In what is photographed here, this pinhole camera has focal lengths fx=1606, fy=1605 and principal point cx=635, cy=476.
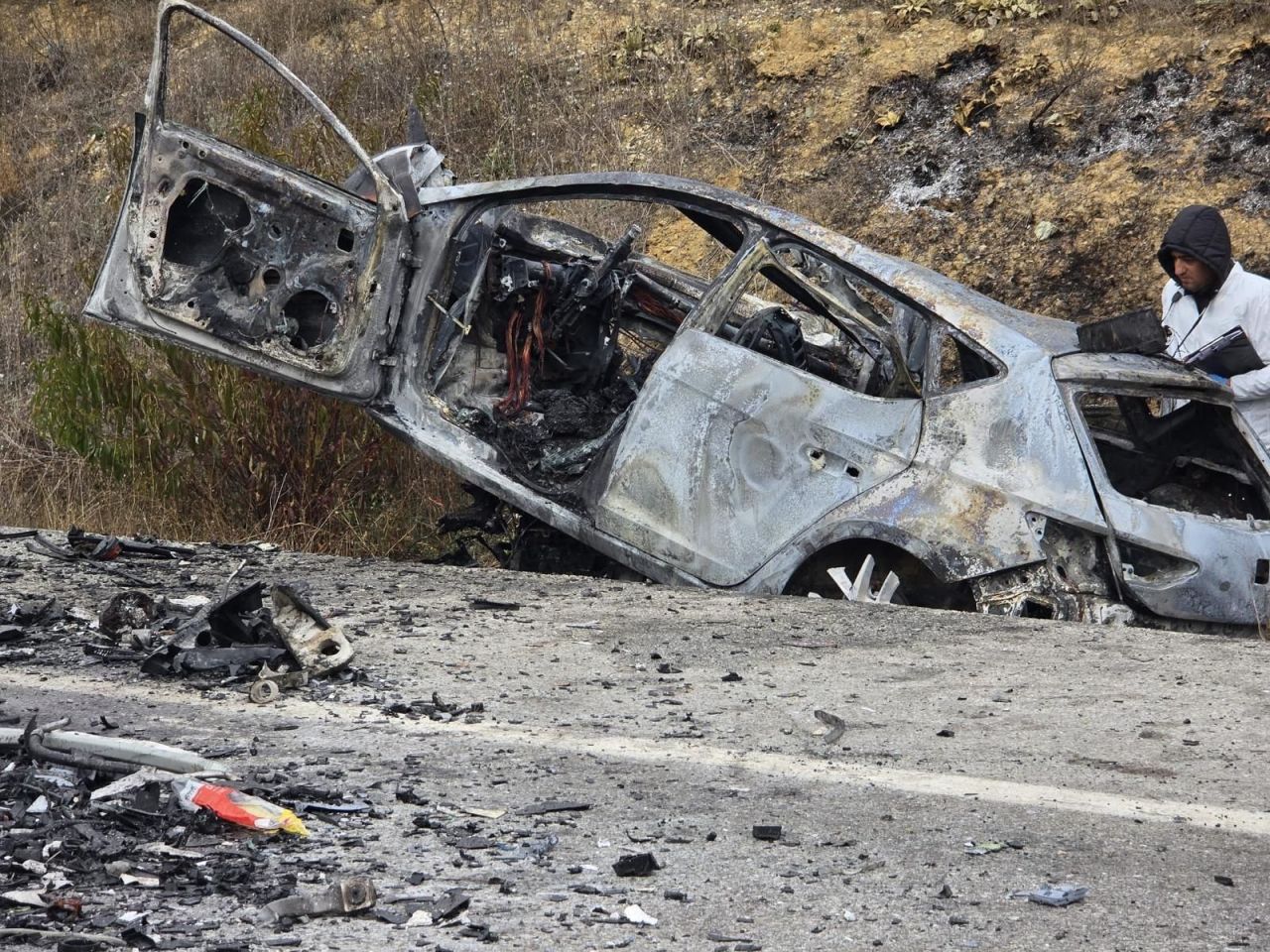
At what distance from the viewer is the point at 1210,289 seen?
7434mm

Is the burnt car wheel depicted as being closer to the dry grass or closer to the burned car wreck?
the burned car wreck

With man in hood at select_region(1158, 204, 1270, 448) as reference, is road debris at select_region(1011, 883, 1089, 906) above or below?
below

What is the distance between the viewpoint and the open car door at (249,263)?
6789 mm

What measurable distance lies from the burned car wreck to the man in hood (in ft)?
2.18

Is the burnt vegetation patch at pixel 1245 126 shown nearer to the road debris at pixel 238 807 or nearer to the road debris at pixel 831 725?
the road debris at pixel 831 725

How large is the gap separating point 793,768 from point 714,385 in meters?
2.23

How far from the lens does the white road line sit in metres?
3.91

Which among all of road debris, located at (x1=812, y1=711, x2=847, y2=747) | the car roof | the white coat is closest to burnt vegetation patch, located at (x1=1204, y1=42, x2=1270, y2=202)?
the white coat

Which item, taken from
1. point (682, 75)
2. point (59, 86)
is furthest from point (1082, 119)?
point (59, 86)

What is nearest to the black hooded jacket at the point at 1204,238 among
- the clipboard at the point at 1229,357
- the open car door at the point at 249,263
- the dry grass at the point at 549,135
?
the clipboard at the point at 1229,357

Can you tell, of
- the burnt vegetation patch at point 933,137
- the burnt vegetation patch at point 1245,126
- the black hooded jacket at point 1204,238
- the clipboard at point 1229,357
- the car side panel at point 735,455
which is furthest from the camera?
the burnt vegetation patch at point 933,137

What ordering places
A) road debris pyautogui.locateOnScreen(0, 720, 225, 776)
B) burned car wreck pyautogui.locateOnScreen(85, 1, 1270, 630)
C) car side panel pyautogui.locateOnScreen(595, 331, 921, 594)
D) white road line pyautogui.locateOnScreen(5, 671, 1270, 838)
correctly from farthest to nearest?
1. car side panel pyautogui.locateOnScreen(595, 331, 921, 594)
2. burned car wreck pyautogui.locateOnScreen(85, 1, 1270, 630)
3. road debris pyautogui.locateOnScreen(0, 720, 225, 776)
4. white road line pyautogui.locateOnScreen(5, 671, 1270, 838)

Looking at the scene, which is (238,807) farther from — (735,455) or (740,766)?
(735,455)

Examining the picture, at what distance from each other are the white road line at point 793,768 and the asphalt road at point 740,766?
0.01 meters
